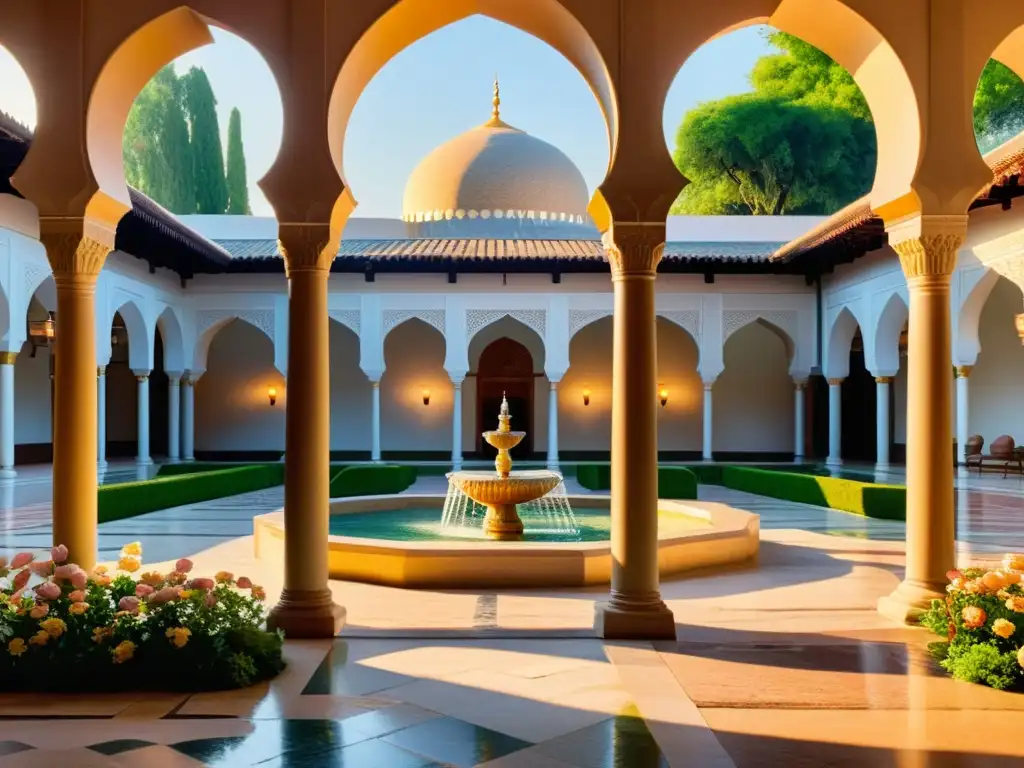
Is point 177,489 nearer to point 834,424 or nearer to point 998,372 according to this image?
point 834,424

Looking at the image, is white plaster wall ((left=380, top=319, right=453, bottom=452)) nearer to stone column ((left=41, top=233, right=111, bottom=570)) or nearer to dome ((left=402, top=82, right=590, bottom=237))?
dome ((left=402, top=82, right=590, bottom=237))

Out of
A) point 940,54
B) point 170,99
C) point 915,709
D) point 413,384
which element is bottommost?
point 915,709

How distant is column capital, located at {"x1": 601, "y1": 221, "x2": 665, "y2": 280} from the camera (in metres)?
6.13

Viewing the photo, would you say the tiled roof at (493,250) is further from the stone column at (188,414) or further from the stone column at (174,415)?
the stone column at (174,415)

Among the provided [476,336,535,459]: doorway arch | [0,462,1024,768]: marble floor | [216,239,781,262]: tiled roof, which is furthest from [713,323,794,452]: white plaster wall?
[0,462,1024,768]: marble floor

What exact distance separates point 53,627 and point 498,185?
23813 millimetres

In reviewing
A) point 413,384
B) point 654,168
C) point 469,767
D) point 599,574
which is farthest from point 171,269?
point 469,767

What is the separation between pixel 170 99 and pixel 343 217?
3869 centimetres

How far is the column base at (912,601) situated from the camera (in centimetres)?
638

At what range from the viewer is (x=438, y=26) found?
21.8 ft

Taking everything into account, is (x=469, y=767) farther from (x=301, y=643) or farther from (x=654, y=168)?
(x=654, y=168)

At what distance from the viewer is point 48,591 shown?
201 inches

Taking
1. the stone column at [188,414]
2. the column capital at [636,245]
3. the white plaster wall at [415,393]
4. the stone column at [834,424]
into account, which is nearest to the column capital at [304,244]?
the column capital at [636,245]

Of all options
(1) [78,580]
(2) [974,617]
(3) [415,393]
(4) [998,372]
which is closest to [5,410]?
(3) [415,393]
